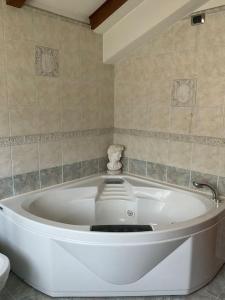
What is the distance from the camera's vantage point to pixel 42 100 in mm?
2359

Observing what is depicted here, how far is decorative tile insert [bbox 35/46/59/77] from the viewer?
2.28 meters

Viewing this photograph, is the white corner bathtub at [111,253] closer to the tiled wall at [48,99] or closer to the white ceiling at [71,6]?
the tiled wall at [48,99]

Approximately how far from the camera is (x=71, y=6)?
2352 millimetres

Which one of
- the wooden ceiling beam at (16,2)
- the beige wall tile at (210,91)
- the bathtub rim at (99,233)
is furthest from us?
the beige wall tile at (210,91)

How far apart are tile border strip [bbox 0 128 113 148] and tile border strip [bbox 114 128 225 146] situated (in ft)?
0.93

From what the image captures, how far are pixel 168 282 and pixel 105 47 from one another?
218 centimetres

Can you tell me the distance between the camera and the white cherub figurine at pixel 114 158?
9.63 feet

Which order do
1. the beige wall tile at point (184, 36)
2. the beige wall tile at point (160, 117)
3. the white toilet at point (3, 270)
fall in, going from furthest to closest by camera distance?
the beige wall tile at point (160, 117) → the beige wall tile at point (184, 36) → the white toilet at point (3, 270)

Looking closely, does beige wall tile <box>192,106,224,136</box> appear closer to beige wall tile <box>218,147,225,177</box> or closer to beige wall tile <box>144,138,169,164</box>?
beige wall tile <box>218,147,225,177</box>

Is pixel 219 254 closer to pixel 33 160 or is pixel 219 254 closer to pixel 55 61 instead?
pixel 33 160

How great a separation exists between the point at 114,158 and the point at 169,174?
2.05 ft

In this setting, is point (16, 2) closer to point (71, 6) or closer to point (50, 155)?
point (71, 6)

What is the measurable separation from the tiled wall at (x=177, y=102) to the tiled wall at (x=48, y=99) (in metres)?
0.31

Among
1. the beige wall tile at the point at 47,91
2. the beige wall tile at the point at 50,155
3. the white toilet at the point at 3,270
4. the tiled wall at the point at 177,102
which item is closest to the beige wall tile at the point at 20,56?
the beige wall tile at the point at 47,91
